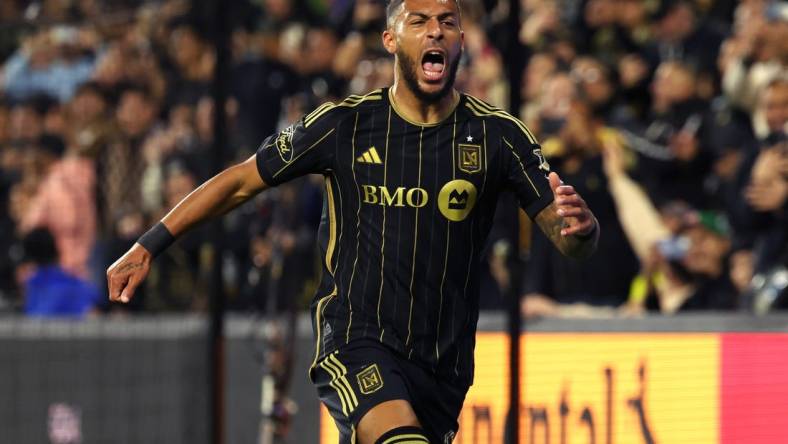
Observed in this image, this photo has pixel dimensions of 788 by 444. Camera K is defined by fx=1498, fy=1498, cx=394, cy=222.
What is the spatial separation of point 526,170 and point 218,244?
292 centimetres

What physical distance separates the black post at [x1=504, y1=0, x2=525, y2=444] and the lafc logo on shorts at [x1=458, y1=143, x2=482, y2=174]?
1.75 metres

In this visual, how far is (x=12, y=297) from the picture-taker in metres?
9.48

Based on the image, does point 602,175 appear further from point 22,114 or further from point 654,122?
point 22,114

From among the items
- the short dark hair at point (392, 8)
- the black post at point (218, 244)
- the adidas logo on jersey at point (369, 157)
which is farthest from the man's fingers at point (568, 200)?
the black post at point (218, 244)

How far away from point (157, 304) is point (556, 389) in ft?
8.88

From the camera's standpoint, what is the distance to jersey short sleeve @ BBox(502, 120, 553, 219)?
5004mm

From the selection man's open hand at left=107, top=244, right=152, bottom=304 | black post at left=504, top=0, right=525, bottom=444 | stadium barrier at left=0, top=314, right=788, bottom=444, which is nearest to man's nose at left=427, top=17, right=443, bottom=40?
man's open hand at left=107, top=244, right=152, bottom=304

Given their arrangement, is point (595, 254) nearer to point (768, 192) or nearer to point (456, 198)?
point (768, 192)

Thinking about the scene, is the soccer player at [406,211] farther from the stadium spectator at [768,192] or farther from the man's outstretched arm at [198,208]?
the stadium spectator at [768,192]

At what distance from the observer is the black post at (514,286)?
677 centimetres

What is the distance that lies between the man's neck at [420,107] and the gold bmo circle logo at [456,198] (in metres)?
0.24

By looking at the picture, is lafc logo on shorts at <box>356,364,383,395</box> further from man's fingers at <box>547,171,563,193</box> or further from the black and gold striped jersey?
man's fingers at <box>547,171,563,193</box>

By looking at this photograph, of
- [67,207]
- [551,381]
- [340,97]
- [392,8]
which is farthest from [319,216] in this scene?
[392,8]

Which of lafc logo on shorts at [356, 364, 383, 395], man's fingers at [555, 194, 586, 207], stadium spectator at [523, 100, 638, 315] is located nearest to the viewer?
man's fingers at [555, 194, 586, 207]
